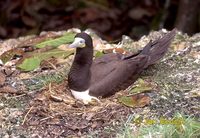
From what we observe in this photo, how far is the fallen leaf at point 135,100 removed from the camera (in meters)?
4.02

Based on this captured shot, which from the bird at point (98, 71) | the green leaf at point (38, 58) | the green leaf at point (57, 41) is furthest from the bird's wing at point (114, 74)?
the green leaf at point (57, 41)

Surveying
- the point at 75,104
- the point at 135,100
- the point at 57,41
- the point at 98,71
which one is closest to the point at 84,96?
the point at 75,104

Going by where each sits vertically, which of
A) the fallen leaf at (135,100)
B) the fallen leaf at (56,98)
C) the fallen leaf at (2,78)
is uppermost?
the fallen leaf at (135,100)

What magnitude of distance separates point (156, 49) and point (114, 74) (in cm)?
42

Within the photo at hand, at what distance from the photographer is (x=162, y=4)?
772cm

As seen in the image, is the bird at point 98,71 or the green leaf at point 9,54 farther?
the green leaf at point 9,54

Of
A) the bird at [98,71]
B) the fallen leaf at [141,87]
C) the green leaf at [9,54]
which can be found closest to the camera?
the bird at [98,71]

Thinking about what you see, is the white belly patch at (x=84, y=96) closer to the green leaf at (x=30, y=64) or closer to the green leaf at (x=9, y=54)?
the green leaf at (x=30, y=64)

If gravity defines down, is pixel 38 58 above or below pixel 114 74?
below

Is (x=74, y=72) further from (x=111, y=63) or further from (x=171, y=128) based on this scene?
(x=171, y=128)

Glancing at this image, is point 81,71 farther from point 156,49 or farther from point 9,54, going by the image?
point 9,54

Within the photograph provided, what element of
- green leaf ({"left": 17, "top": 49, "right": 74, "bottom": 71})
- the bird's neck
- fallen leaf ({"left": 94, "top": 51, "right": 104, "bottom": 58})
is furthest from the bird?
green leaf ({"left": 17, "top": 49, "right": 74, "bottom": 71})

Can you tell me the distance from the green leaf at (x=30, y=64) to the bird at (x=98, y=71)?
1.58ft

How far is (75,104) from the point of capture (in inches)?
159
